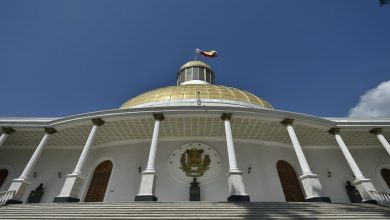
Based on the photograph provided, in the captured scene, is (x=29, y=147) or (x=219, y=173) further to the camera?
(x=29, y=147)

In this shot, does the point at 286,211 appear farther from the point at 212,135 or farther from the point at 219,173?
the point at 212,135

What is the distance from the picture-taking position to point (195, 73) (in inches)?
992

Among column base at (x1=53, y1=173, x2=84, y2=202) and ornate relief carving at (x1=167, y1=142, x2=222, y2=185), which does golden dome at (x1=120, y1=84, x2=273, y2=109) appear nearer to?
ornate relief carving at (x1=167, y1=142, x2=222, y2=185)

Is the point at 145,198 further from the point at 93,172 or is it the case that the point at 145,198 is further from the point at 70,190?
the point at 93,172

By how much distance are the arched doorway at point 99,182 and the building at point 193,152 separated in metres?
0.06

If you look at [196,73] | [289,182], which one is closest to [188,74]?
[196,73]

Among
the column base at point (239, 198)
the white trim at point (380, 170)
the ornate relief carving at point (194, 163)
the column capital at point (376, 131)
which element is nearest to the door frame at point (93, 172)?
the ornate relief carving at point (194, 163)

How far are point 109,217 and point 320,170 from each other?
1274cm

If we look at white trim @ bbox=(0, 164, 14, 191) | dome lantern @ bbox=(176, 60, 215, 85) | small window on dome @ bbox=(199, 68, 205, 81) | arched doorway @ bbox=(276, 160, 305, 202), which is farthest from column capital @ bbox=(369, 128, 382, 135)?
white trim @ bbox=(0, 164, 14, 191)

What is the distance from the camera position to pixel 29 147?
14.7 metres

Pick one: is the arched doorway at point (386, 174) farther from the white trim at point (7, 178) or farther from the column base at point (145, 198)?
the white trim at point (7, 178)

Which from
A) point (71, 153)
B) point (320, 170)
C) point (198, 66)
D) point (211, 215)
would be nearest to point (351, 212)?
point (211, 215)

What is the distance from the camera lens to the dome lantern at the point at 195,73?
2481cm

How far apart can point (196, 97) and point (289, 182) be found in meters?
8.12
